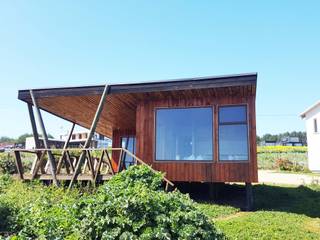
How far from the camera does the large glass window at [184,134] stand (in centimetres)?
886

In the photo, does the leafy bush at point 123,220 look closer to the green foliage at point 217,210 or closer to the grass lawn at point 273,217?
the grass lawn at point 273,217

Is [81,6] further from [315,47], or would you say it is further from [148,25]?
[315,47]

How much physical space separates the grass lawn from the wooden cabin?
1.06 meters

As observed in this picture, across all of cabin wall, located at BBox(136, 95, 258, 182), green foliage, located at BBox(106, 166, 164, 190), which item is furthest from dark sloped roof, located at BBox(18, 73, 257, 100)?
green foliage, located at BBox(106, 166, 164, 190)

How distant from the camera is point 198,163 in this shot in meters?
8.73

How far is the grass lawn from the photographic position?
18.5ft

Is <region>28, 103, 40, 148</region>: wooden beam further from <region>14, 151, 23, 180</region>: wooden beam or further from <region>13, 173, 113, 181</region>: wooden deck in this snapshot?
<region>13, 173, 113, 181</region>: wooden deck

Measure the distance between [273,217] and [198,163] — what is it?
8.41 feet

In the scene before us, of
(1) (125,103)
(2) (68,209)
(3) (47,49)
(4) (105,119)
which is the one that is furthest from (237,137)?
(3) (47,49)

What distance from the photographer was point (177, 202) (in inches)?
164

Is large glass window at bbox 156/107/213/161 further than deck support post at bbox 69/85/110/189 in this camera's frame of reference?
Yes

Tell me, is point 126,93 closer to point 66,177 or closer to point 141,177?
point 66,177

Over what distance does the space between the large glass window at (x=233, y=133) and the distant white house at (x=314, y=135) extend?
711 inches

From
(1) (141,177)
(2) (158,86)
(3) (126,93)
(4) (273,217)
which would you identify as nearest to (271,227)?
(4) (273,217)
